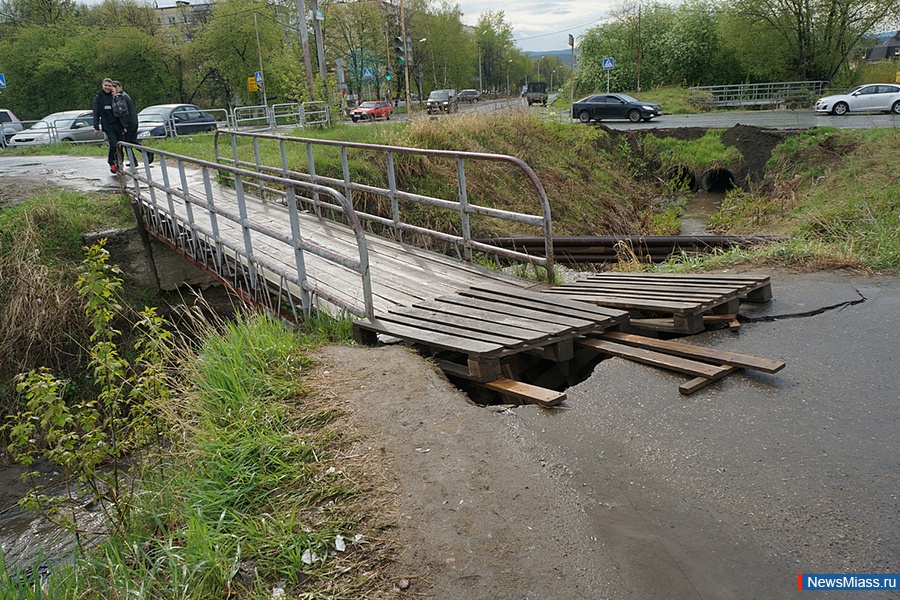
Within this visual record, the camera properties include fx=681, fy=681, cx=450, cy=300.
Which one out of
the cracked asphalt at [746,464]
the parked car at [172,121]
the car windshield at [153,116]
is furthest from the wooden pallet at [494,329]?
the car windshield at [153,116]

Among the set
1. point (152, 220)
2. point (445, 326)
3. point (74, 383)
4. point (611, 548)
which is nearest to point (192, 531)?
point (611, 548)

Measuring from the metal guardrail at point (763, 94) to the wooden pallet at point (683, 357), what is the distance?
3516cm

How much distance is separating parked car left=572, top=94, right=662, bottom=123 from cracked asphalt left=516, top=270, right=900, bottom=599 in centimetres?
2621

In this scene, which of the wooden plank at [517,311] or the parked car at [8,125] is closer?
the wooden plank at [517,311]

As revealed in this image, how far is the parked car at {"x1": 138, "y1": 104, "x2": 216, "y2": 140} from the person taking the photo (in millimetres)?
25672

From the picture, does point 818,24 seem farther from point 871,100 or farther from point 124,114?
point 124,114

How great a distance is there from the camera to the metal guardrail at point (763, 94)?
3584cm

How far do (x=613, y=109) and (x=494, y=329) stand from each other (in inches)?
1082

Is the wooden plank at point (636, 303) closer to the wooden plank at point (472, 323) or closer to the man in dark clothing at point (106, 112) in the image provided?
the wooden plank at point (472, 323)

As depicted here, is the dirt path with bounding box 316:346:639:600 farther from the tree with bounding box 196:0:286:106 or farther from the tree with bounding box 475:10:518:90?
the tree with bounding box 475:10:518:90

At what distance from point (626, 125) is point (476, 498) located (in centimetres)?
2702

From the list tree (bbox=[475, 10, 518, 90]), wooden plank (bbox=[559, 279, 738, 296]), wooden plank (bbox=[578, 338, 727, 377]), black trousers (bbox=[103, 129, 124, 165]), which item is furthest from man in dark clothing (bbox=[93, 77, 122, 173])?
tree (bbox=[475, 10, 518, 90])

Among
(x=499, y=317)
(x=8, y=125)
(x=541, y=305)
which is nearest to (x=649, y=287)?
(x=541, y=305)

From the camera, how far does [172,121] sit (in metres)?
25.5
